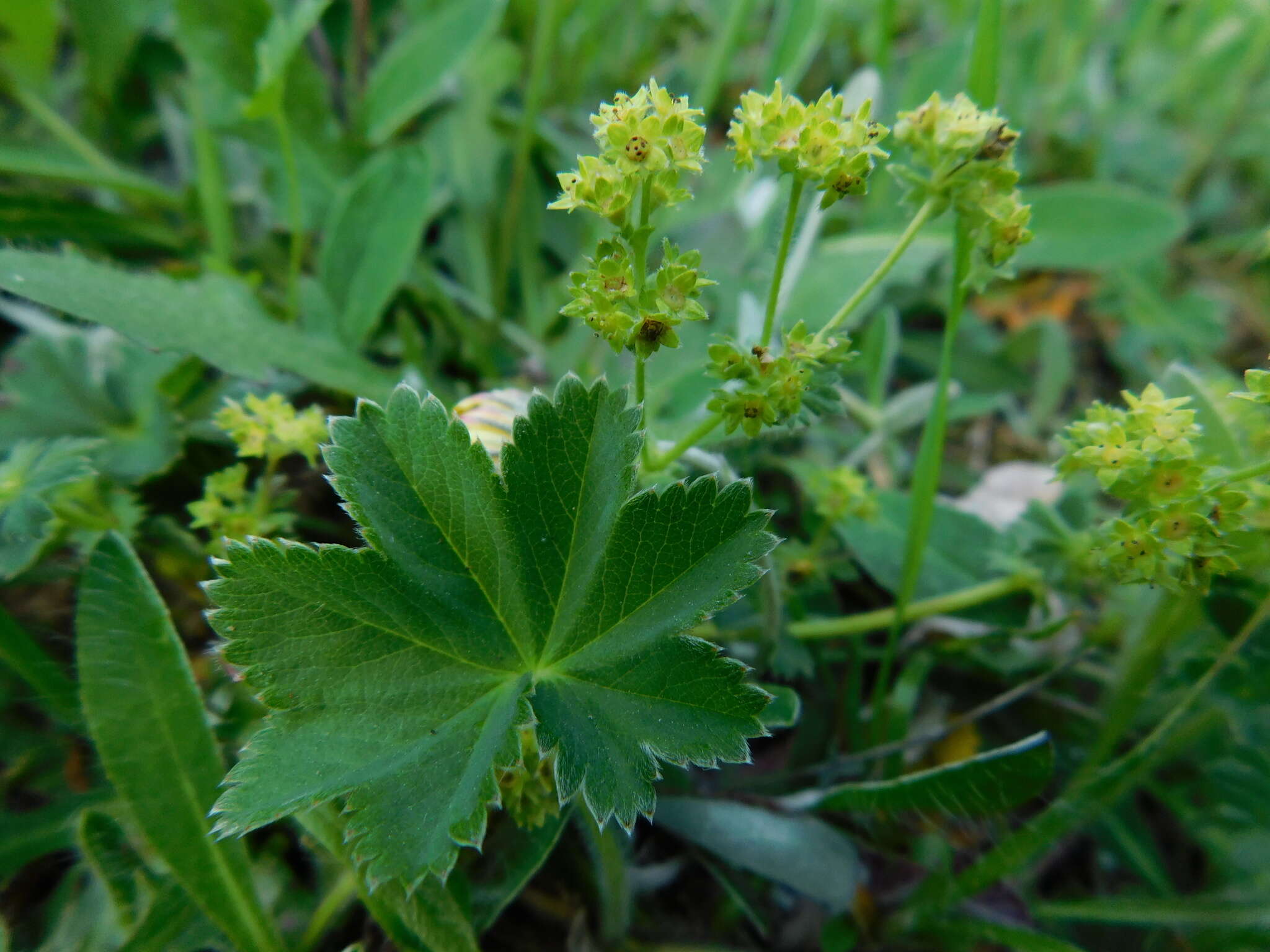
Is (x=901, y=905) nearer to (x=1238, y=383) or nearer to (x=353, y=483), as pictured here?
(x=353, y=483)

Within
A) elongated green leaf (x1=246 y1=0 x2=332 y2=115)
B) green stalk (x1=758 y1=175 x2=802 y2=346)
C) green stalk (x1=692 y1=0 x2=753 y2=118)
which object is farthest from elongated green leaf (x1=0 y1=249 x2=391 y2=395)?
green stalk (x1=692 y1=0 x2=753 y2=118)

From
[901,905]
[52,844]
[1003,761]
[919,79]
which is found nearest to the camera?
[1003,761]

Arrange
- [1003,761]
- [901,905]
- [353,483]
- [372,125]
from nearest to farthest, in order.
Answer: [353,483] < [1003,761] < [901,905] < [372,125]

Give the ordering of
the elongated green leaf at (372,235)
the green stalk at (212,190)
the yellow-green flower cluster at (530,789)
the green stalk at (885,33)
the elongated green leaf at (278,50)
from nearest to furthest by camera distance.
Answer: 1. the yellow-green flower cluster at (530,789)
2. the elongated green leaf at (278,50)
3. the elongated green leaf at (372,235)
4. the green stalk at (212,190)
5. the green stalk at (885,33)

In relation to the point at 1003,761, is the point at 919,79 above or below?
above

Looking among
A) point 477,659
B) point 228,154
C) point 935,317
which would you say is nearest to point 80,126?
point 228,154

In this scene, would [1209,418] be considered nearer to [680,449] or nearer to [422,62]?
[680,449]

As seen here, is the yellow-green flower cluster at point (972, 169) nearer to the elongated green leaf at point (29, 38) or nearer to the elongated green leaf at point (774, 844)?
the elongated green leaf at point (774, 844)

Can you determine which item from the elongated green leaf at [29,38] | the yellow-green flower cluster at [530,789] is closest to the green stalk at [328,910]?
the yellow-green flower cluster at [530,789]
